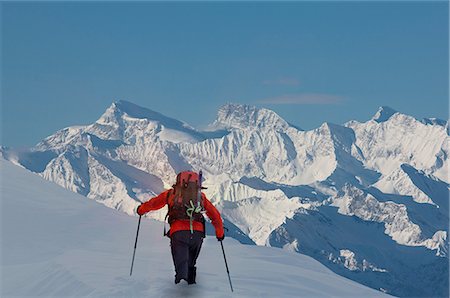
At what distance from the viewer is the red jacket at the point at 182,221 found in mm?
17578

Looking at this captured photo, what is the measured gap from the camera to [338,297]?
1931 cm

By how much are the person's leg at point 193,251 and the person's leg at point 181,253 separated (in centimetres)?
15

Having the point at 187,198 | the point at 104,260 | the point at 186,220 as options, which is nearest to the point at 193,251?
the point at 186,220

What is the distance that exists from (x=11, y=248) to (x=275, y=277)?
8.57m

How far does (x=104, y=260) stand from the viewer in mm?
20812

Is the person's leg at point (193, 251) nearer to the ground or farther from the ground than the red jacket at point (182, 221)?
nearer to the ground

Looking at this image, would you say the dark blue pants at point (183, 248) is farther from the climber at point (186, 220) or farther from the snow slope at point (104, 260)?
the snow slope at point (104, 260)

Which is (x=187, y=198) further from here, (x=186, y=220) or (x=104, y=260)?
(x=104, y=260)

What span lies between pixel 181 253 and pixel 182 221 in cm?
81

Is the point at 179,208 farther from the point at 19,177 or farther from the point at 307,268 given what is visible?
the point at 19,177

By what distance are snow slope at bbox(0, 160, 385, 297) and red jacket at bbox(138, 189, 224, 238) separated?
146 cm

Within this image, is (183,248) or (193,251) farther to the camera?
(193,251)

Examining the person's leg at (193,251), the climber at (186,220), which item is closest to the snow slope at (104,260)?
the person's leg at (193,251)

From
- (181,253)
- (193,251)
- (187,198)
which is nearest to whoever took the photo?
(181,253)
